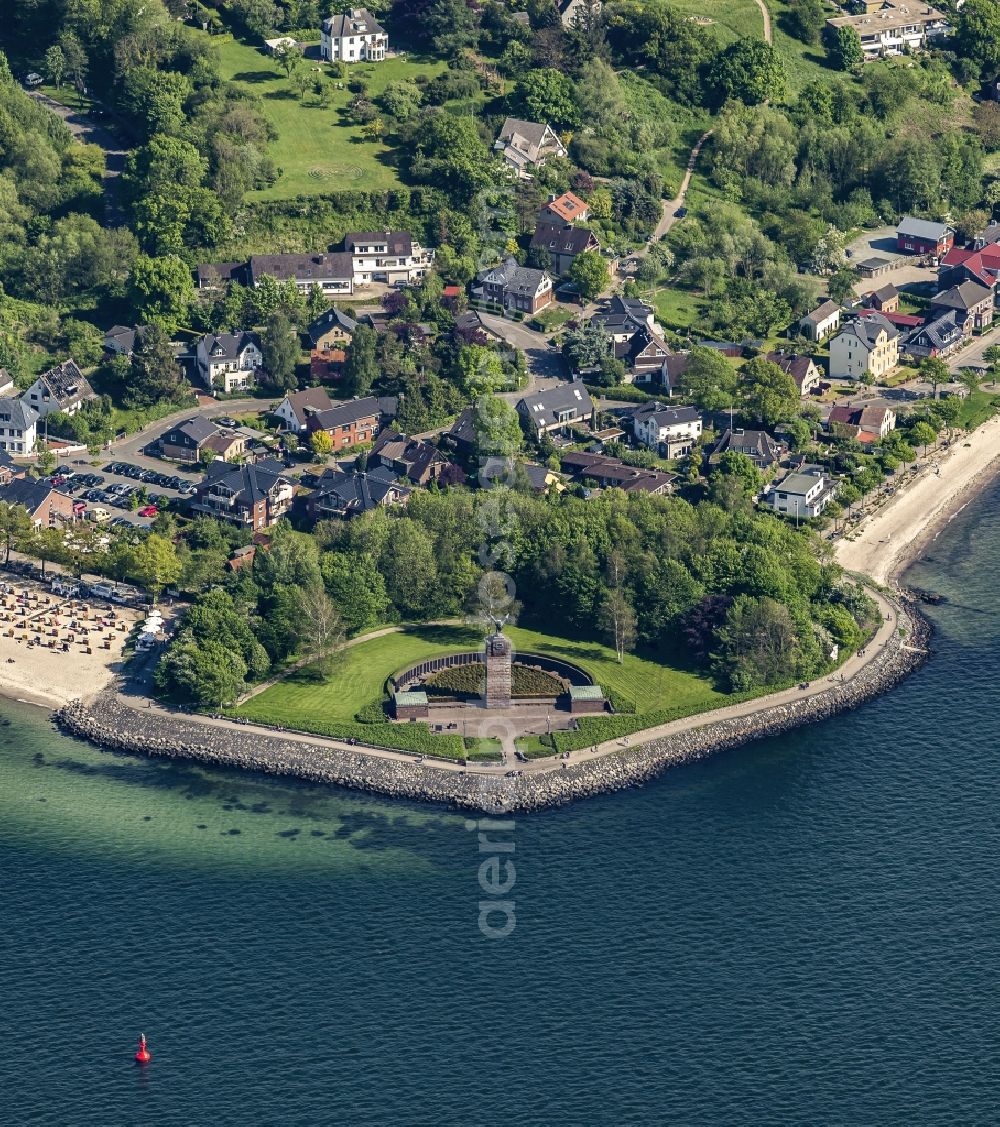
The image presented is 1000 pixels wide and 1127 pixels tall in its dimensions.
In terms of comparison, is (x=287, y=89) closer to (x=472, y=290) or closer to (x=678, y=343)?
(x=472, y=290)

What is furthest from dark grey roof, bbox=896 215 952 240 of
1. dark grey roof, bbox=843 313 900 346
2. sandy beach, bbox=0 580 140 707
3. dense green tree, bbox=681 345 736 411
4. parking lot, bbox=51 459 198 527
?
sandy beach, bbox=0 580 140 707

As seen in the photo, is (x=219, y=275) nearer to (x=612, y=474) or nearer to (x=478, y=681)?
(x=612, y=474)

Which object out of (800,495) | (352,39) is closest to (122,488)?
(800,495)

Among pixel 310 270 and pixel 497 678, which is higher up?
pixel 310 270

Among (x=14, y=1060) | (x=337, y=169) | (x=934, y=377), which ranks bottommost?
(x=14, y=1060)

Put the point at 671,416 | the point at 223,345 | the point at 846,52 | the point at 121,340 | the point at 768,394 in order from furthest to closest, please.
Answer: the point at 846,52 → the point at 121,340 → the point at 223,345 → the point at 768,394 → the point at 671,416

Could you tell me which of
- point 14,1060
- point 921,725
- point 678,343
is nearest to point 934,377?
point 678,343

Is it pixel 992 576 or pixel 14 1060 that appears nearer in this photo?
pixel 14 1060
